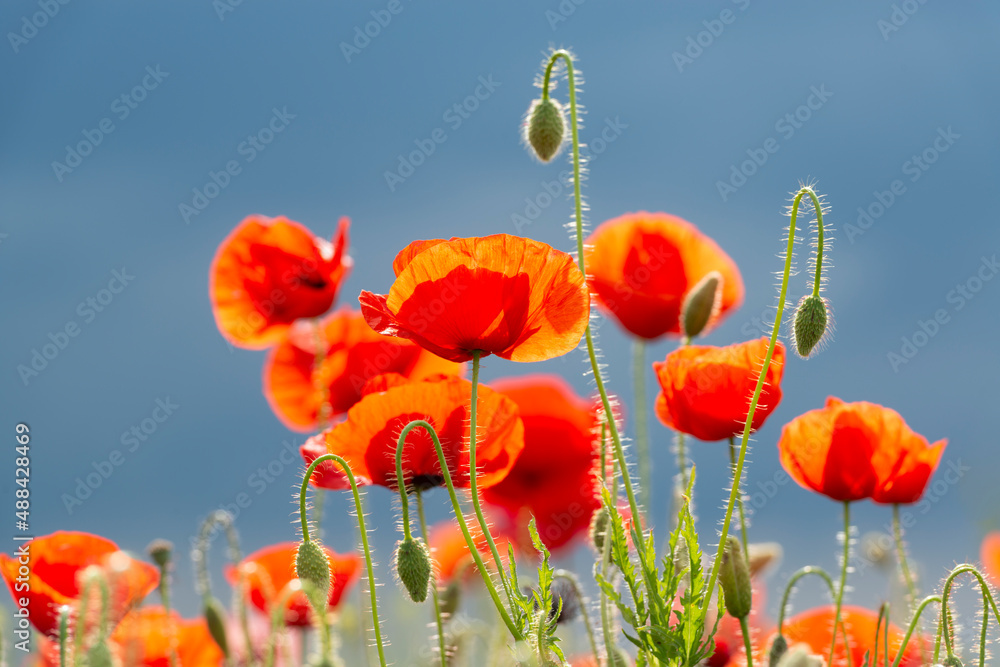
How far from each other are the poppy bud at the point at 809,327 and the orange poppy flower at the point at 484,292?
377 mm

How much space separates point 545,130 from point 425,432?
0.62 meters

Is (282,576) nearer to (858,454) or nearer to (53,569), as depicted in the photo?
(53,569)

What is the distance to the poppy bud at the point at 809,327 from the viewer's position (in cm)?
168

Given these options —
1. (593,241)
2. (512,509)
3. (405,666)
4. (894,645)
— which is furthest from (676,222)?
(405,666)

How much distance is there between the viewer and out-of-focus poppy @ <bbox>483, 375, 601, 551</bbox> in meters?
2.62

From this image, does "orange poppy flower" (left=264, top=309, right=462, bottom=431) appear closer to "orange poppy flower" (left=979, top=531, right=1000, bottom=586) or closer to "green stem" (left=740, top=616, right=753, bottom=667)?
"green stem" (left=740, top=616, right=753, bottom=667)

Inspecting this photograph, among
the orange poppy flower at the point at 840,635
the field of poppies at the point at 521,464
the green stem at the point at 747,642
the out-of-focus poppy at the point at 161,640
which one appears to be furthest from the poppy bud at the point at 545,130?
the out-of-focus poppy at the point at 161,640

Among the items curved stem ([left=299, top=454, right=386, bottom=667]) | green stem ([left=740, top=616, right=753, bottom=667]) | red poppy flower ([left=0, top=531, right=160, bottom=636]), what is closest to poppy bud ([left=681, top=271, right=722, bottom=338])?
green stem ([left=740, top=616, right=753, bottom=667])

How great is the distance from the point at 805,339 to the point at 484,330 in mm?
546

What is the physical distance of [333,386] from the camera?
9.21 ft

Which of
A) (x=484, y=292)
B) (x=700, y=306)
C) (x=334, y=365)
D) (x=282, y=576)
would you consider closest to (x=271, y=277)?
(x=334, y=365)

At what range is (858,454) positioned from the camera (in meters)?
2.09

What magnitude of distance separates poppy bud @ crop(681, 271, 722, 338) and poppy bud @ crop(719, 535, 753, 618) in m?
0.58

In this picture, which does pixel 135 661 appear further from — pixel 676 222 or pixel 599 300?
pixel 676 222
